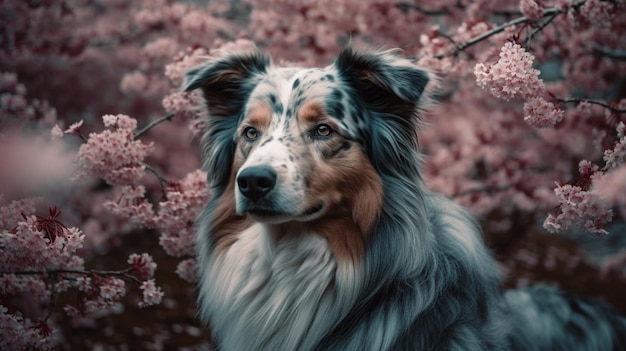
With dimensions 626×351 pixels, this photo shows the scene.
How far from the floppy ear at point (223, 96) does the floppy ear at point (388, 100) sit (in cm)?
49

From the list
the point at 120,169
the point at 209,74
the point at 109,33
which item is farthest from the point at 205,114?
the point at 109,33

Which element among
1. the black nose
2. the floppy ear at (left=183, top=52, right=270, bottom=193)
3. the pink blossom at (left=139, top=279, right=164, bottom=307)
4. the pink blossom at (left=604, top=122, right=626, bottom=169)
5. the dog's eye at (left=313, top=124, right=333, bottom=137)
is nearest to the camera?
the black nose

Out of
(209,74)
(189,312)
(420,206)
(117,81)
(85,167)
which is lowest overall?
(189,312)

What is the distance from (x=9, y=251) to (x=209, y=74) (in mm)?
1317

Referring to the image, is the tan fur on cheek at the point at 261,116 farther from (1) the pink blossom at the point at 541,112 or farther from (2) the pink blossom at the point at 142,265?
(1) the pink blossom at the point at 541,112

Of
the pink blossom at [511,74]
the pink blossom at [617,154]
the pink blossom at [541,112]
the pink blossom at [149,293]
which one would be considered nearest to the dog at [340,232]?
the pink blossom at [511,74]

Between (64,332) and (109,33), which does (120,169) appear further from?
(109,33)

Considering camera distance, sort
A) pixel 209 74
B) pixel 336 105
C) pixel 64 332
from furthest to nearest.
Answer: pixel 64 332 < pixel 209 74 < pixel 336 105

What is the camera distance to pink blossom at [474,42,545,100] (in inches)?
110

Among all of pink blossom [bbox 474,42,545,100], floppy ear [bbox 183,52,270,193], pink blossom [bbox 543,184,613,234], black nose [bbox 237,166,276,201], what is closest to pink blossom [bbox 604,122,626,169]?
pink blossom [bbox 543,184,613,234]

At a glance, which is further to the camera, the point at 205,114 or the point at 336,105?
the point at 205,114

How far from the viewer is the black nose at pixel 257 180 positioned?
2.43m

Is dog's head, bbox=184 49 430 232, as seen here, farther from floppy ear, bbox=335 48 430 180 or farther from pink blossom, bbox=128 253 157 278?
pink blossom, bbox=128 253 157 278

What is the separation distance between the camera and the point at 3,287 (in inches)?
121
